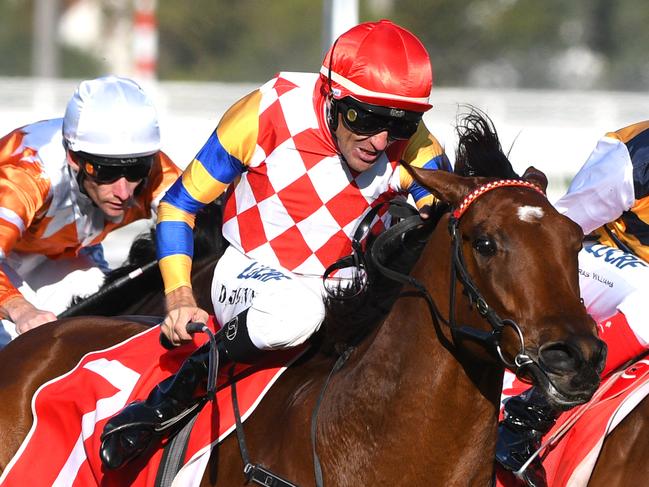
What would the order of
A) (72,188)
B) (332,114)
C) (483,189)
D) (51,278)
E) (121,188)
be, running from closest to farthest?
(483,189)
(332,114)
(121,188)
(72,188)
(51,278)

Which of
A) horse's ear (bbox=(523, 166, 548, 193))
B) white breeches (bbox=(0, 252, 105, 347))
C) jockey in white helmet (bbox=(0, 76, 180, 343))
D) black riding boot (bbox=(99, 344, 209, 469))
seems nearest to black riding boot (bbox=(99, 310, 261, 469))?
black riding boot (bbox=(99, 344, 209, 469))

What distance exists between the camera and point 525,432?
12.2 ft

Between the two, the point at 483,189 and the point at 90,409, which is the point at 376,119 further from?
the point at 90,409

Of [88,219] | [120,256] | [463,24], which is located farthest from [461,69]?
[88,219]

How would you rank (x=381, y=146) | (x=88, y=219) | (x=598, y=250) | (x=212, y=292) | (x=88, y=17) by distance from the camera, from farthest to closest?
(x=88, y=17) → (x=88, y=219) → (x=598, y=250) → (x=212, y=292) → (x=381, y=146)

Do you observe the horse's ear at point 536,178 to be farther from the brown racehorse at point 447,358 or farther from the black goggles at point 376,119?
the black goggles at point 376,119

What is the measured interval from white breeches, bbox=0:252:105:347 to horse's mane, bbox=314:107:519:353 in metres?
2.01

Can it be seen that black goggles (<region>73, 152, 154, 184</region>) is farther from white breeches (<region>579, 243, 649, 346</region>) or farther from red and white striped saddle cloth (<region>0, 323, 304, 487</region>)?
white breeches (<region>579, 243, 649, 346</region>)

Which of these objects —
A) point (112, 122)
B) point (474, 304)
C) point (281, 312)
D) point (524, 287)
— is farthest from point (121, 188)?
point (524, 287)

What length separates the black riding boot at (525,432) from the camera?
3.64 metres

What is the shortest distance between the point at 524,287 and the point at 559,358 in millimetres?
208

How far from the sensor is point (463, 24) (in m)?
29.9

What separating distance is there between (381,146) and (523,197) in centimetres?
74

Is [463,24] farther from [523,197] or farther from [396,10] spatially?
[523,197]
